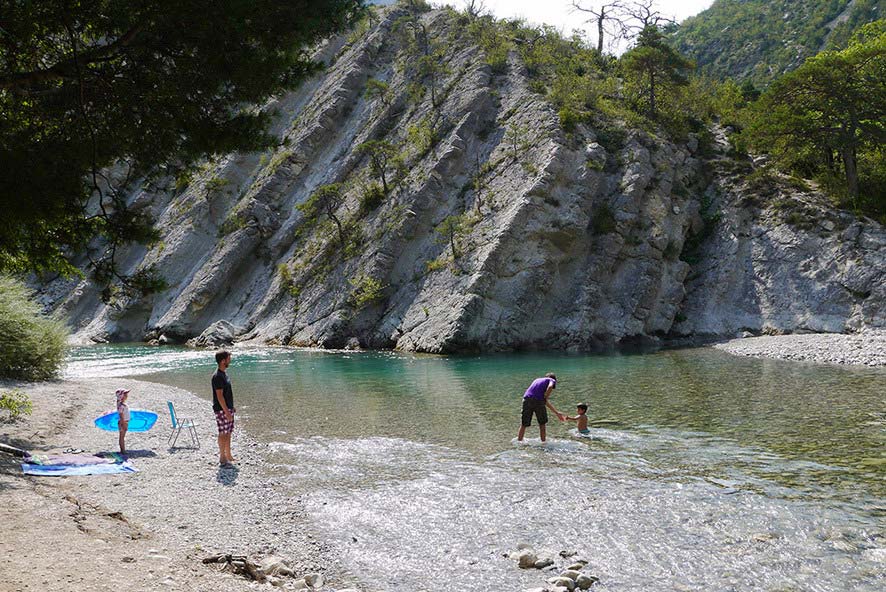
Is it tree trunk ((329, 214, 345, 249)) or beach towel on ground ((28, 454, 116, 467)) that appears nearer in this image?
beach towel on ground ((28, 454, 116, 467))

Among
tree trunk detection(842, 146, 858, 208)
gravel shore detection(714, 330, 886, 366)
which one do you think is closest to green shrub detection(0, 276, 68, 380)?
gravel shore detection(714, 330, 886, 366)

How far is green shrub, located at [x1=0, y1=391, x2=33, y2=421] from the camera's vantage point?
12773 millimetres

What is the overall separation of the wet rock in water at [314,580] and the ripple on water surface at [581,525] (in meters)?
Result: 0.59

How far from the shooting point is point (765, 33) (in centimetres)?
10988

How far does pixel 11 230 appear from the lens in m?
Answer: 7.28

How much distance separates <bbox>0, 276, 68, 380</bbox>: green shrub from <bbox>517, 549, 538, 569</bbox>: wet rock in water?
19.9m

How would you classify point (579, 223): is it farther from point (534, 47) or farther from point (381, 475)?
point (381, 475)

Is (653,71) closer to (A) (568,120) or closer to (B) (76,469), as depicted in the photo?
(A) (568,120)

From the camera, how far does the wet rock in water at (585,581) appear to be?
647 centimetres

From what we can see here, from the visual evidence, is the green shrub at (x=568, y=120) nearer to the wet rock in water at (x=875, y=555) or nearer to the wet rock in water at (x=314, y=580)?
the wet rock in water at (x=875, y=555)

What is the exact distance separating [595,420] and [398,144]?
1544 inches

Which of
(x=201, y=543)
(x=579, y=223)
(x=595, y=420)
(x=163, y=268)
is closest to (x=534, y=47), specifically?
(x=579, y=223)

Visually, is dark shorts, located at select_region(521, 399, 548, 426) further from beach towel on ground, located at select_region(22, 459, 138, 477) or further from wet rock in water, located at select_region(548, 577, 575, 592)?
beach towel on ground, located at select_region(22, 459, 138, 477)

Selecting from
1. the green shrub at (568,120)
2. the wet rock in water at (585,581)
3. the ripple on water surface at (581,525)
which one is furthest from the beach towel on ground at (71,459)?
the green shrub at (568,120)
